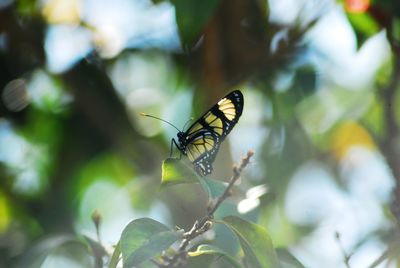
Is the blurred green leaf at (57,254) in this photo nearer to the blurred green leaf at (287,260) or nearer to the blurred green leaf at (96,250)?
the blurred green leaf at (96,250)

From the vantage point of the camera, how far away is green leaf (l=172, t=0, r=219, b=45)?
2.03m

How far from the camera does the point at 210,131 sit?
7.32ft

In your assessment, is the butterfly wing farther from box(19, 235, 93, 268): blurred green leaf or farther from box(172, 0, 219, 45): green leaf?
box(19, 235, 93, 268): blurred green leaf

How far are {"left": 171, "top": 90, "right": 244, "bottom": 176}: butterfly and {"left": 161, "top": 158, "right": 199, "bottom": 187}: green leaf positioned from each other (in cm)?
32

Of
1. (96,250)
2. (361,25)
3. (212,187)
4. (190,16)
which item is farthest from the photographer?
(361,25)

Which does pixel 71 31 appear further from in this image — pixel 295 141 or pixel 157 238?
pixel 157 238

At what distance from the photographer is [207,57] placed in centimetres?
268

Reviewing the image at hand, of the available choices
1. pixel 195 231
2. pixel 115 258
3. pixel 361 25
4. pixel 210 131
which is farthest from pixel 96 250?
pixel 361 25

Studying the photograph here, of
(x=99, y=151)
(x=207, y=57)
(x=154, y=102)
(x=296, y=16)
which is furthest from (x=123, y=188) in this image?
(x=296, y=16)

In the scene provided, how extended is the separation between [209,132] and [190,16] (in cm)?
37

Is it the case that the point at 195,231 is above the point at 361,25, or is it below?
above

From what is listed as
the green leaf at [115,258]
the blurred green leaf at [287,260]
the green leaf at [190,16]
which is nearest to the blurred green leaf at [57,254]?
the green leaf at [115,258]

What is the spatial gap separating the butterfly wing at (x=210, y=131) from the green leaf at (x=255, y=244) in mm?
453

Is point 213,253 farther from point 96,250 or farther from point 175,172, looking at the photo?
point 96,250
